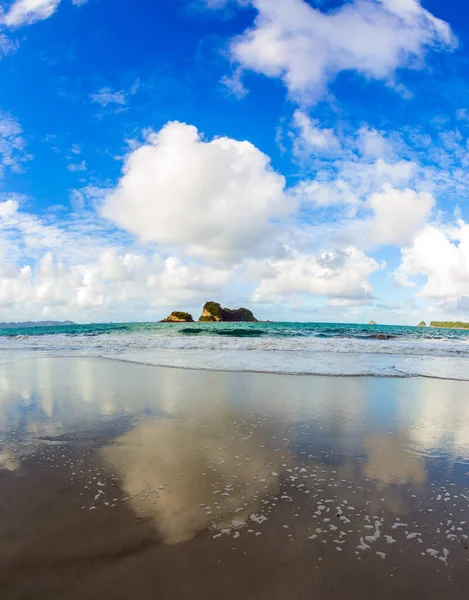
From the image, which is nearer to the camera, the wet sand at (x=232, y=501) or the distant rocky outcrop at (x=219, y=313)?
the wet sand at (x=232, y=501)

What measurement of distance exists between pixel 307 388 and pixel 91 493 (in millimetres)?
6836

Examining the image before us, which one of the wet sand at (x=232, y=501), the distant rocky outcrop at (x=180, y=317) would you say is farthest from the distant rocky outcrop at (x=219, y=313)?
the wet sand at (x=232, y=501)

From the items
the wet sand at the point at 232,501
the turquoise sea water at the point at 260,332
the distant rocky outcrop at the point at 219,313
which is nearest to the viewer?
the wet sand at the point at 232,501

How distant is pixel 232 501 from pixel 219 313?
94.4 metres

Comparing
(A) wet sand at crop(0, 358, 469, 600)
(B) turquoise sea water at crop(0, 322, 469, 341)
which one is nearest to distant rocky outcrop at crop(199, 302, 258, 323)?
(B) turquoise sea water at crop(0, 322, 469, 341)

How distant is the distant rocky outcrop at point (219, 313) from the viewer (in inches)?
3856

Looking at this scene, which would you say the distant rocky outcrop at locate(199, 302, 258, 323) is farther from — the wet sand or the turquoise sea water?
the wet sand

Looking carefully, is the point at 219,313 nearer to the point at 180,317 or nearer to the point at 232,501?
the point at 180,317

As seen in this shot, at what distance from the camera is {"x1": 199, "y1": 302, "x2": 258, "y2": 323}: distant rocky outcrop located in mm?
97938

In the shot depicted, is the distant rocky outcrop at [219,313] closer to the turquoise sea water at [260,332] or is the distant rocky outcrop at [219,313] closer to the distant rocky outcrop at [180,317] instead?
the distant rocky outcrop at [180,317]

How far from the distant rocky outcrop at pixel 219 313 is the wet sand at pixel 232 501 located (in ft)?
296

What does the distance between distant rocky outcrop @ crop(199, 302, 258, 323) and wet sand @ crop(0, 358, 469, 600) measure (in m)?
90.3

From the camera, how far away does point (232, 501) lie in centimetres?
361

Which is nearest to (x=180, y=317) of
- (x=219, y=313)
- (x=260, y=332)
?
(x=219, y=313)
